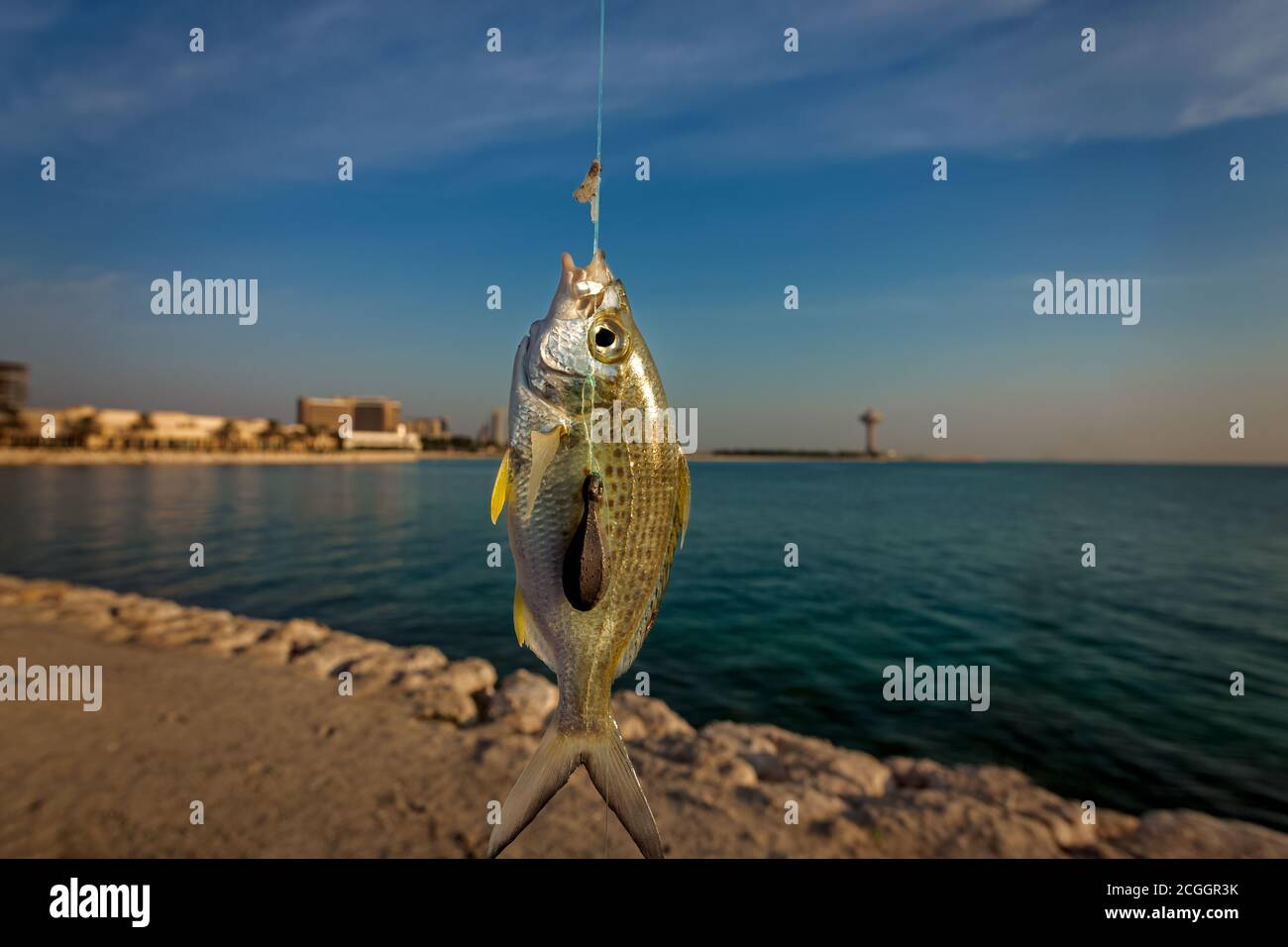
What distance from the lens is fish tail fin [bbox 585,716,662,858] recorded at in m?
2.38

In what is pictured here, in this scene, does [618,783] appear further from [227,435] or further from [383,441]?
[383,441]

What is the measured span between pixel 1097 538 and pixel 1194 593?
2078 cm

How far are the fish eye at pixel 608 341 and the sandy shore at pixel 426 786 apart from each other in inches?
230

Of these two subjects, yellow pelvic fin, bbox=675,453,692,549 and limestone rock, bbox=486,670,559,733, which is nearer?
yellow pelvic fin, bbox=675,453,692,549

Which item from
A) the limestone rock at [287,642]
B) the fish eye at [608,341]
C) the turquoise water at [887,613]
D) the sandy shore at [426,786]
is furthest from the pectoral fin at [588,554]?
the limestone rock at [287,642]

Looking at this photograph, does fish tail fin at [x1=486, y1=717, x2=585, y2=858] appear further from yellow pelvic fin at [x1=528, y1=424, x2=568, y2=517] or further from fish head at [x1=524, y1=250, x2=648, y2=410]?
fish head at [x1=524, y1=250, x2=648, y2=410]

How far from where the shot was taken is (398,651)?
42.0 feet

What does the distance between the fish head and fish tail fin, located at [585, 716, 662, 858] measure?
128cm

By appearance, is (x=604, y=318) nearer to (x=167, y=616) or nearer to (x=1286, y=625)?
(x=167, y=616)

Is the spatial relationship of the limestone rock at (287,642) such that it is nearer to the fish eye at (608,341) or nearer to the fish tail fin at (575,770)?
the fish tail fin at (575,770)

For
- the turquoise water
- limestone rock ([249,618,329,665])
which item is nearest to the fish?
the turquoise water

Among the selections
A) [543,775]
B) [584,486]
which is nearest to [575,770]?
[543,775]

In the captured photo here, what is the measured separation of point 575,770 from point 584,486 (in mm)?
1192

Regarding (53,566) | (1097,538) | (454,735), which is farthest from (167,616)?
(1097,538)
